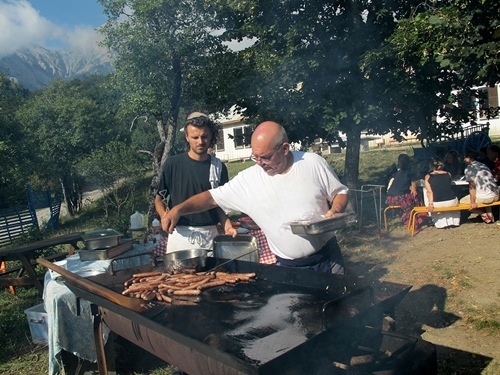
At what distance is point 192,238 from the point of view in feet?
13.1

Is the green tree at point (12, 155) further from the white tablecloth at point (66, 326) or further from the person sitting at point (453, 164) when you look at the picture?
the person sitting at point (453, 164)

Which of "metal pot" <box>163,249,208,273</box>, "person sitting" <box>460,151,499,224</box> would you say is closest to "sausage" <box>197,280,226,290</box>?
"metal pot" <box>163,249,208,273</box>

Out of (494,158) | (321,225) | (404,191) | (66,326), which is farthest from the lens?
(404,191)

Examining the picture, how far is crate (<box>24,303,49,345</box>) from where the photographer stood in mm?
4793

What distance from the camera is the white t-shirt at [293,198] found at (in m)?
2.96

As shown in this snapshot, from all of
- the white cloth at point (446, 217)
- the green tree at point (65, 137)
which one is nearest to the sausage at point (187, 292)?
the white cloth at point (446, 217)

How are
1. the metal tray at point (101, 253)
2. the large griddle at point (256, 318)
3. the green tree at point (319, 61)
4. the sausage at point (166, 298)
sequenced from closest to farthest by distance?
the large griddle at point (256, 318) < the sausage at point (166, 298) < the metal tray at point (101, 253) < the green tree at point (319, 61)

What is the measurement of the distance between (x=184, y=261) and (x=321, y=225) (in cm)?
122

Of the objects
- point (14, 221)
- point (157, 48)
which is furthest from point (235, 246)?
point (14, 221)

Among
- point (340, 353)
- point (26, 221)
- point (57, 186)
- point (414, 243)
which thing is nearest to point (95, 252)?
point (340, 353)

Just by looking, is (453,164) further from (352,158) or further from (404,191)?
(352,158)

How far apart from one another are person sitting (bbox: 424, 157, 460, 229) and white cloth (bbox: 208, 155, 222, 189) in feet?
16.3

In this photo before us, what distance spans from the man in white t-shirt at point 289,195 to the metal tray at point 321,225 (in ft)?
0.26

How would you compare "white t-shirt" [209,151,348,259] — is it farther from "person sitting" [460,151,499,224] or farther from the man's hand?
"person sitting" [460,151,499,224]
